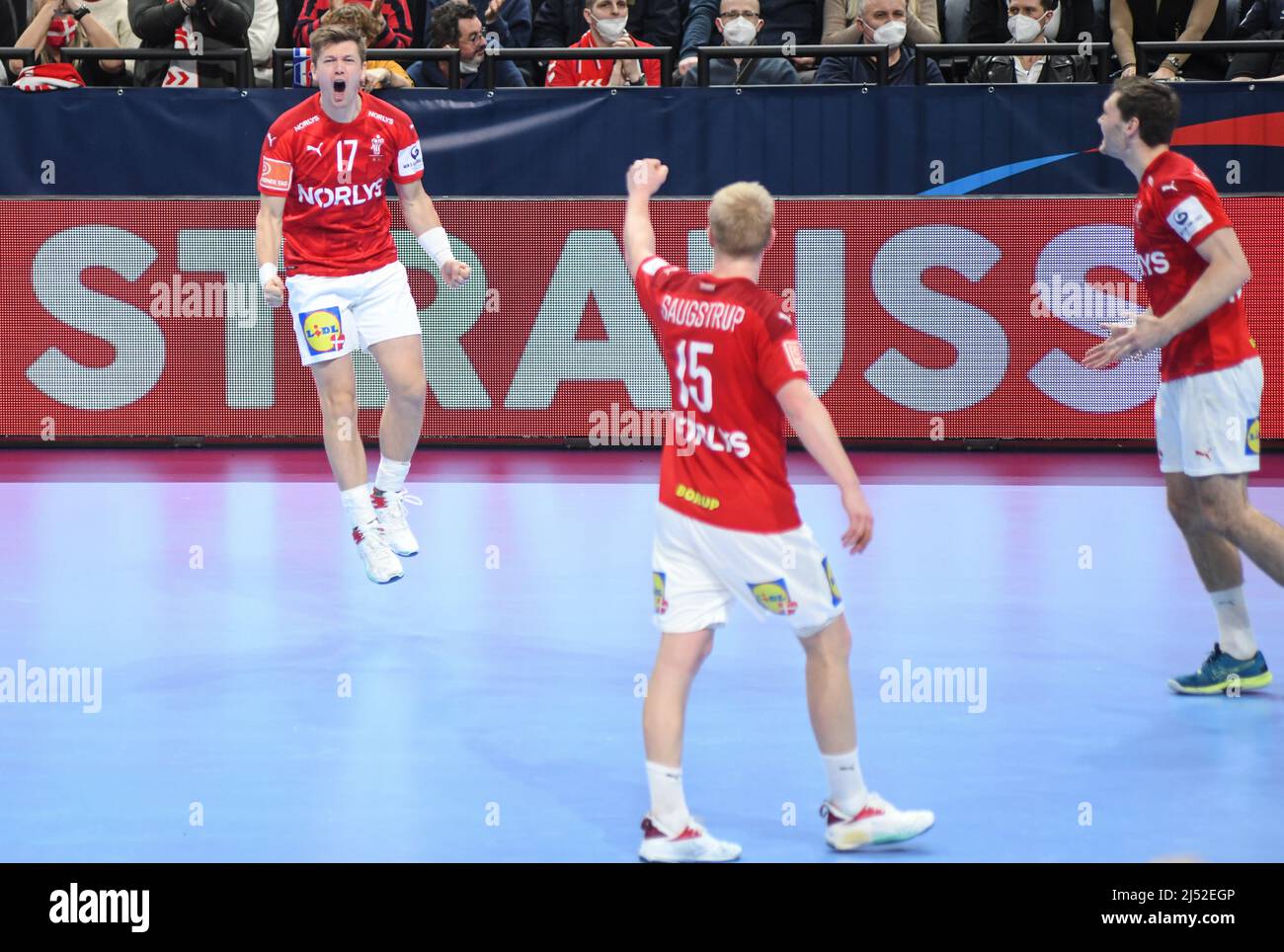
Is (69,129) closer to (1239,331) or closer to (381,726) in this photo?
(381,726)

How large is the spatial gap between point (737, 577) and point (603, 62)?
1045 centimetres

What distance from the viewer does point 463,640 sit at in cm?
700

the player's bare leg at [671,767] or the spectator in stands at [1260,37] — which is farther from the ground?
the spectator in stands at [1260,37]

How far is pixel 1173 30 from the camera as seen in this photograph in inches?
547

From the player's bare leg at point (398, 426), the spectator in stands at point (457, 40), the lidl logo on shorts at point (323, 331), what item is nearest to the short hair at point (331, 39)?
the lidl logo on shorts at point (323, 331)

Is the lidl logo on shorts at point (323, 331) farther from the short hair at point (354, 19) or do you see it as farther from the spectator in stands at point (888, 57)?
the spectator in stands at point (888, 57)

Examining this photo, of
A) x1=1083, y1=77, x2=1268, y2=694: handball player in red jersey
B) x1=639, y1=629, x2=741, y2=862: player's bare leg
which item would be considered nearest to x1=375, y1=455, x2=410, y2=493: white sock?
x1=1083, y1=77, x2=1268, y2=694: handball player in red jersey

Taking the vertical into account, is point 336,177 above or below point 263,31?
below

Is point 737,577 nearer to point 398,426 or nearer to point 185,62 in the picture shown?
point 398,426

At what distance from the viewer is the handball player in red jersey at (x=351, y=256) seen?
7.63 metres

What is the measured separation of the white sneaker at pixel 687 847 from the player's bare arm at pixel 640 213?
157 cm

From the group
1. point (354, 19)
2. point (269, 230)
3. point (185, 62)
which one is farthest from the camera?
point (185, 62)

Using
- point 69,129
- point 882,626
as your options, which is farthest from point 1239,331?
point 69,129

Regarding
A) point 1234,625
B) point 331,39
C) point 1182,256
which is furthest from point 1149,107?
point 331,39
